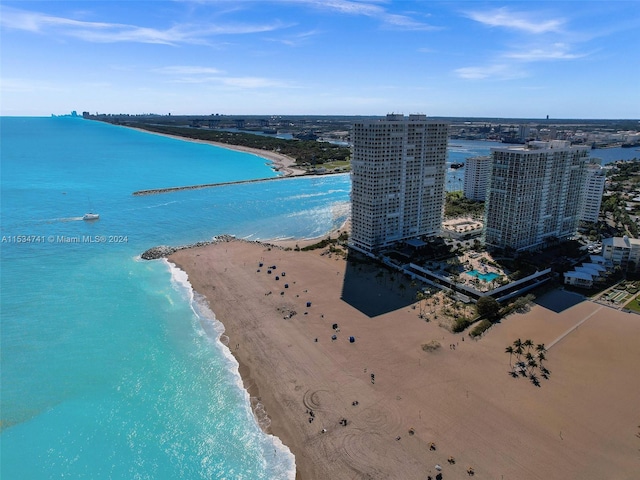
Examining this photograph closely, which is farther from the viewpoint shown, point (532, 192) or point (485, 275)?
point (532, 192)

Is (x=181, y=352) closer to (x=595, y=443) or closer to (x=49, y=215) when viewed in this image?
(x=595, y=443)

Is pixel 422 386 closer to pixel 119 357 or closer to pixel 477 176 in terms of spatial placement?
pixel 119 357

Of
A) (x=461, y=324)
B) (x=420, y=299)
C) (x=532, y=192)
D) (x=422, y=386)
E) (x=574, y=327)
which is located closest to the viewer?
(x=422, y=386)

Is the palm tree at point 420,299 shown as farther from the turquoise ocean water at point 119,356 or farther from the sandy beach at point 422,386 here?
the turquoise ocean water at point 119,356

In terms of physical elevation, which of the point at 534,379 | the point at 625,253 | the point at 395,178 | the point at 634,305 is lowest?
the point at 534,379

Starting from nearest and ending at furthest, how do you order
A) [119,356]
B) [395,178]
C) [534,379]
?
[534,379]
[119,356]
[395,178]

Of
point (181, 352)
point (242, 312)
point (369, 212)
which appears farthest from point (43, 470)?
point (369, 212)

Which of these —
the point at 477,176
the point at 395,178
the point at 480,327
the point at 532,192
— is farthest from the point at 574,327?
the point at 477,176
